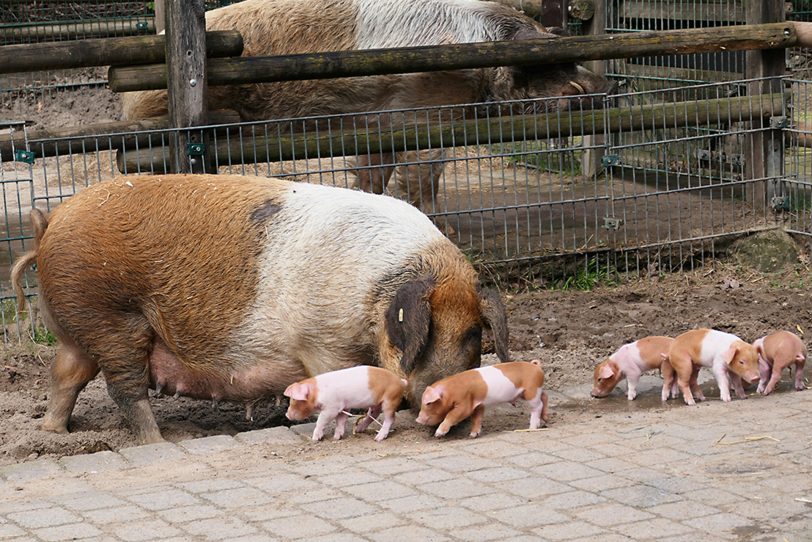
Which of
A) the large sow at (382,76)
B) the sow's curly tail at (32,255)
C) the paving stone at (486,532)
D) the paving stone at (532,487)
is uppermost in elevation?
the large sow at (382,76)

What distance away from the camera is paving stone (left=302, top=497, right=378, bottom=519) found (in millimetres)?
4238

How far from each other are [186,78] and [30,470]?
304cm

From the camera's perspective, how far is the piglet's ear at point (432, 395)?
5.11m

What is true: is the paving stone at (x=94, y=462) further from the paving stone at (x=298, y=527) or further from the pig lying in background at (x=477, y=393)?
the pig lying in background at (x=477, y=393)

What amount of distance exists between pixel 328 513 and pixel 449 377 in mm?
1194

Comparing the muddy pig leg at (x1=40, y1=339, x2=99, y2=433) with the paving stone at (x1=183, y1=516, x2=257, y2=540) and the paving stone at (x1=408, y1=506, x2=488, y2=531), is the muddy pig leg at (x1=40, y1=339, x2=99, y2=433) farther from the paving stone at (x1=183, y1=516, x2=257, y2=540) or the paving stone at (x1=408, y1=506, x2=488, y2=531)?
the paving stone at (x1=408, y1=506, x2=488, y2=531)

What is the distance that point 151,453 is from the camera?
5.19 meters

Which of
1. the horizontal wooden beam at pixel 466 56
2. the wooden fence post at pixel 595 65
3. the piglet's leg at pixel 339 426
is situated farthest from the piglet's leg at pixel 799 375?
the wooden fence post at pixel 595 65

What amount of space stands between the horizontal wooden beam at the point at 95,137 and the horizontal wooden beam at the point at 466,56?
254 millimetres

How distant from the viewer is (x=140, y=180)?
5.88 meters

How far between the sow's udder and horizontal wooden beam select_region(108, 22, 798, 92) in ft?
7.62

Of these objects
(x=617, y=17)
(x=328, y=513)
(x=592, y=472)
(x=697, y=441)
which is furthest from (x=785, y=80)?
(x=328, y=513)

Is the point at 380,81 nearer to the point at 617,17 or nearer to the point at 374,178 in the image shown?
the point at 374,178

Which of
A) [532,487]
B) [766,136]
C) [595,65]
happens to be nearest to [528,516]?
[532,487]
